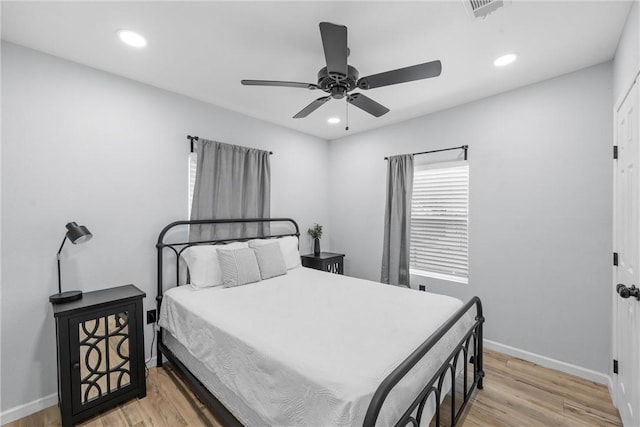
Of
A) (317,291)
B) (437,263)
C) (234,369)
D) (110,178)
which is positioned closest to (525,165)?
(437,263)

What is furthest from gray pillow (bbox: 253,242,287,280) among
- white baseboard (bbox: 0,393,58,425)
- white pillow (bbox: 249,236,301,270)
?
white baseboard (bbox: 0,393,58,425)

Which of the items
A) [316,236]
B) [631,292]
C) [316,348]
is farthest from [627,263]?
[316,236]

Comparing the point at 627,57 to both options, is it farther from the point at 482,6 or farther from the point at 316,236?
the point at 316,236

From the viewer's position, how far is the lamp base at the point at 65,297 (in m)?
1.96

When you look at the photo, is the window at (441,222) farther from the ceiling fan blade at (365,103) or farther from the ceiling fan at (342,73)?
the ceiling fan at (342,73)

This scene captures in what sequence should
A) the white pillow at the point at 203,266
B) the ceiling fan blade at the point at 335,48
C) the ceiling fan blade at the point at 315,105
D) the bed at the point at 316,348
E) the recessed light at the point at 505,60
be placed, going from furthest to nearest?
1. the white pillow at the point at 203,266
2. the recessed light at the point at 505,60
3. the ceiling fan blade at the point at 315,105
4. the ceiling fan blade at the point at 335,48
5. the bed at the point at 316,348

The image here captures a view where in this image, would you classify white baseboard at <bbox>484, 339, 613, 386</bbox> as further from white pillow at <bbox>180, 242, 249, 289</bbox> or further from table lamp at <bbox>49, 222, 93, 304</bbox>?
table lamp at <bbox>49, 222, 93, 304</bbox>

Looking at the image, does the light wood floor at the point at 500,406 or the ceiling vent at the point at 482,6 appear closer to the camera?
the ceiling vent at the point at 482,6

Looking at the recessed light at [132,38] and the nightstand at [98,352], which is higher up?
the recessed light at [132,38]

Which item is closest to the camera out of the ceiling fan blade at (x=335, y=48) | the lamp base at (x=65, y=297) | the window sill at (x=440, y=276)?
the ceiling fan blade at (x=335, y=48)

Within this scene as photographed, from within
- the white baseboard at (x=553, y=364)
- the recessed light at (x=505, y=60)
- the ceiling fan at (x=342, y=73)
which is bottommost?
the white baseboard at (x=553, y=364)

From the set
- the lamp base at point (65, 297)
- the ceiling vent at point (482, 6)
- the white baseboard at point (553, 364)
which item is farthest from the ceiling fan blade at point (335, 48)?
the white baseboard at point (553, 364)

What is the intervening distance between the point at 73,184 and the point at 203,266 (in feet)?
4.01

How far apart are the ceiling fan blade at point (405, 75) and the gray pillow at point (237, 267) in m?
1.88
